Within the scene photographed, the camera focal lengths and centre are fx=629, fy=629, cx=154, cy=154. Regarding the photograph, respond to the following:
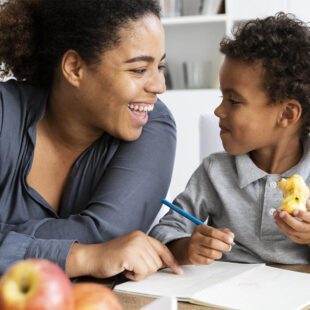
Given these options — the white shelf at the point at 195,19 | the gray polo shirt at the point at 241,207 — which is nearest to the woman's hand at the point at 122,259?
the gray polo shirt at the point at 241,207

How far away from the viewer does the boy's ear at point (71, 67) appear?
5.08 ft

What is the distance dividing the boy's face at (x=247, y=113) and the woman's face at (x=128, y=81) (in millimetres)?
174

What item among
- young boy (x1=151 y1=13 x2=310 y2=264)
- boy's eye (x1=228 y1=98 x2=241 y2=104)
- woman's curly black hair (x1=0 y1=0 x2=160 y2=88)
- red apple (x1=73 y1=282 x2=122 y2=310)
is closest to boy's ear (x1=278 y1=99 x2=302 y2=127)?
young boy (x1=151 y1=13 x2=310 y2=264)

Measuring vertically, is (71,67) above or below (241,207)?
above

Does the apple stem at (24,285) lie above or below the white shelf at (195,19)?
above

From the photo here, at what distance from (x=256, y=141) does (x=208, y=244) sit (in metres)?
0.38

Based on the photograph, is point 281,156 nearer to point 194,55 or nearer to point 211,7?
point 211,7

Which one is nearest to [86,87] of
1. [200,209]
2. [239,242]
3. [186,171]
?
[200,209]

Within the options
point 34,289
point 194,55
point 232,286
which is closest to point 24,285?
point 34,289

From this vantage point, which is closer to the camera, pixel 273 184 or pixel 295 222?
pixel 295 222

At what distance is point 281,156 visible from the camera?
58.3 inches

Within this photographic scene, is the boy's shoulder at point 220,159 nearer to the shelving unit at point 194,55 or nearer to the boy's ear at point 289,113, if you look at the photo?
the boy's ear at point 289,113

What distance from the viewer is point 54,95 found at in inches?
64.1

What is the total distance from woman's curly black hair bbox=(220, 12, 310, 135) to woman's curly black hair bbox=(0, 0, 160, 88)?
0.81 ft
